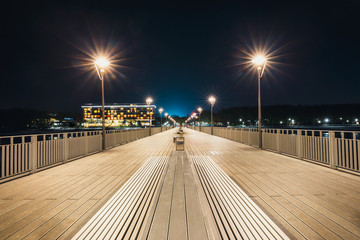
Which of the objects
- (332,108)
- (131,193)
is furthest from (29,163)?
(332,108)

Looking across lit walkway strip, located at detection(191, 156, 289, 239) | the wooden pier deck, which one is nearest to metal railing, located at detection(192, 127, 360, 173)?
the wooden pier deck

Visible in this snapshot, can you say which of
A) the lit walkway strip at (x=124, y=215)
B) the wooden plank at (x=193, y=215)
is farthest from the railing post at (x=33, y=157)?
the wooden plank at (x=193, y=215)

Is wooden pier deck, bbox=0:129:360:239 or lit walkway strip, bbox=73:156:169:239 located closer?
lit walkway strip, bbox=73:156:169:239

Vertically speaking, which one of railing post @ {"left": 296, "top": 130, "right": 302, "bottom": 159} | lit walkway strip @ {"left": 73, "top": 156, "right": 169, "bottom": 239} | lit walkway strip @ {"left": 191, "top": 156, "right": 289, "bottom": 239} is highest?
railing post @ {"left": 296, "top": 130, "right": 302, "bottom": 159}

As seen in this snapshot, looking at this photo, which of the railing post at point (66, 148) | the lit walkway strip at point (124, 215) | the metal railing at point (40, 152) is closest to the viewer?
the lit walkway strip at point (124, 215)

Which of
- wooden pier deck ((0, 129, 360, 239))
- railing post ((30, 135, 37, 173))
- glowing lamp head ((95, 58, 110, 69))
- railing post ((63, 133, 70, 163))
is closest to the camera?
wooden pier deck ((0, 129, 360, 239))

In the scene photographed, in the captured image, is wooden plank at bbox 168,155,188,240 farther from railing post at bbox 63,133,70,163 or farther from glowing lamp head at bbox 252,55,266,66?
glowing lamp head at bbox 252,55,266,66

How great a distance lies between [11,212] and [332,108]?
532ft

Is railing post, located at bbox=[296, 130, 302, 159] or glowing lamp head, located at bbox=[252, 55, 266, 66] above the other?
glowing lamp head, located at bbox=[252, 55, 266, 66]

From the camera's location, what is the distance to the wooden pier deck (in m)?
2.67

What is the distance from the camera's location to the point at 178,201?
2.95m

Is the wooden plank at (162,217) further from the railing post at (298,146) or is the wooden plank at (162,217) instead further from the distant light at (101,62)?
the distant light at (101,62)

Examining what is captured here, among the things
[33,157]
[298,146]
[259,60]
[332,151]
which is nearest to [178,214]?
[33,157]

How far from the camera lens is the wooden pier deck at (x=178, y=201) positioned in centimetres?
267
